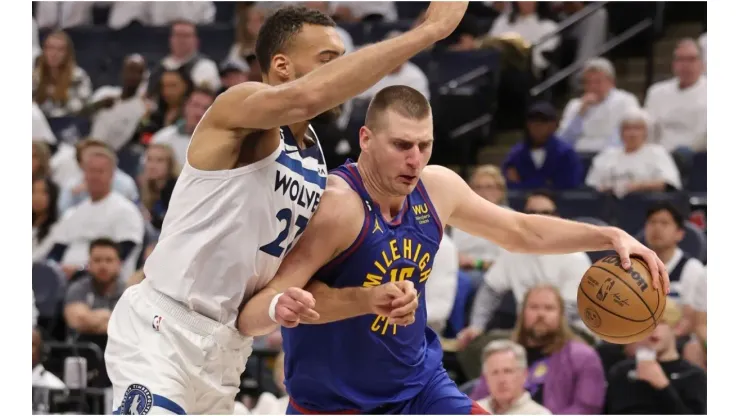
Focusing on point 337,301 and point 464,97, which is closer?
point 337,301

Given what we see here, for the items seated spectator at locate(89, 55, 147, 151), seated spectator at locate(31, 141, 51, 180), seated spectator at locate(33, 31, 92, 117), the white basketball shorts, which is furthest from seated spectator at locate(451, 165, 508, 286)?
seated spectator at locate(33, 31, 92, 117)

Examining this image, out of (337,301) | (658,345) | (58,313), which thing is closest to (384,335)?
(337,301)

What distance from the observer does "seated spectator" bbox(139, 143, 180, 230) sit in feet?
31.1

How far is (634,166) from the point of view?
8586mm

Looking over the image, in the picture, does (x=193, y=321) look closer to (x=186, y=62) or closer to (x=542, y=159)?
(x=542, y=159)

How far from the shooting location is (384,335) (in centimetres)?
441

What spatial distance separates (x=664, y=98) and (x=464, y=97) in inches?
68.8

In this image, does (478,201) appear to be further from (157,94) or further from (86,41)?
(86,41)

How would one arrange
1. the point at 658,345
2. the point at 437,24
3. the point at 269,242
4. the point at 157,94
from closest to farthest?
the point at 437,24, the point at 269,242, the point at 658,345, the point at 157,94

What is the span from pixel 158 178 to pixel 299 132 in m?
5.50

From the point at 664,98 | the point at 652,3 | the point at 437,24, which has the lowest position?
the point at 437,24

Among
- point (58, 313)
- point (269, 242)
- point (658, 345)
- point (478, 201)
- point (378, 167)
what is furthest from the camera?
point (58, 313)

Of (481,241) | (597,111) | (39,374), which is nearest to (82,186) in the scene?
(39,374)

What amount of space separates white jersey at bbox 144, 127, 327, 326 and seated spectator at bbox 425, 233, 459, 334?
351cm
